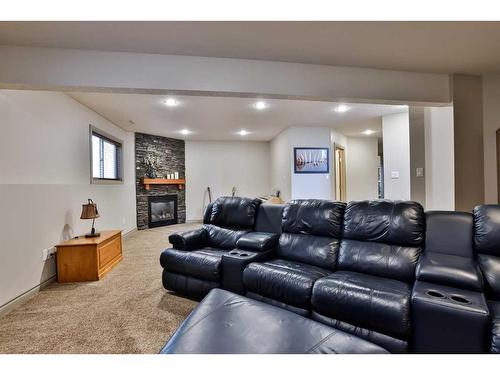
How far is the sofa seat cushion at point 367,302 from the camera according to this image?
1.43 m

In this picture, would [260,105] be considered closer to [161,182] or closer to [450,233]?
[450,233]

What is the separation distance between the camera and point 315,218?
7.83 ft

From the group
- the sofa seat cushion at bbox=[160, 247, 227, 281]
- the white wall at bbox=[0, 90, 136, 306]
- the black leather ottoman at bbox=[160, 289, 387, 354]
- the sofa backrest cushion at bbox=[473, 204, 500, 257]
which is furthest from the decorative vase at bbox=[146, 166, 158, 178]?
the sofa backrest cushion at bbox=[473, 204, 500, 257]

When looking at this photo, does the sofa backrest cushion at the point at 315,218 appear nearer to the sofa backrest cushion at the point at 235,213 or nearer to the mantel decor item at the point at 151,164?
the sofa backrest cushion at the point at 235,213

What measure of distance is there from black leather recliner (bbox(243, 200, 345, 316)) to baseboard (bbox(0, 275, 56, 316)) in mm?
2222

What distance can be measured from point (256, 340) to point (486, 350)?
3.96 feet

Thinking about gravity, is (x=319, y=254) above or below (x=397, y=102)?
below

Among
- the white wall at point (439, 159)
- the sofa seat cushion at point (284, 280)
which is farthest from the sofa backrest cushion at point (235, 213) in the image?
the white wall at point (439, 159)

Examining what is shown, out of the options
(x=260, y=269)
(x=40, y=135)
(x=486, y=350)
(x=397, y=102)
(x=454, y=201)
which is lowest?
(x=486, y=350)

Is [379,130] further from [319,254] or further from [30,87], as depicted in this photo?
[30,87]

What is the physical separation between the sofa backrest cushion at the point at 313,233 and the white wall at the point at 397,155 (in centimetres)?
280

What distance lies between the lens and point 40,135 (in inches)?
109

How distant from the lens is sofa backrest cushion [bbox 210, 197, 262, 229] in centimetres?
290
